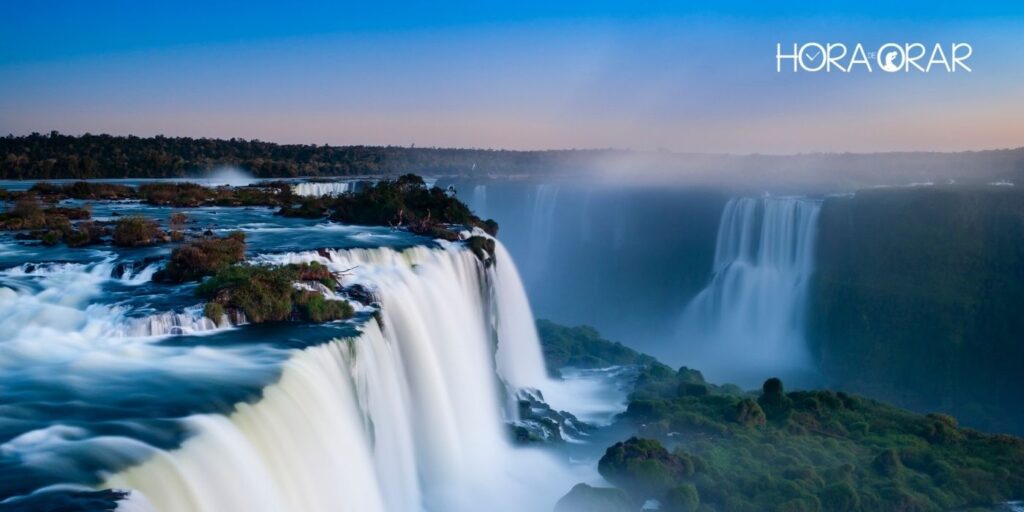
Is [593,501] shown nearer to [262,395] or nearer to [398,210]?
[262,395]

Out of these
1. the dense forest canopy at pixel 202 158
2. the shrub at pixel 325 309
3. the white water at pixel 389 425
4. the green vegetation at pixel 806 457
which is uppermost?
the dense forest canopy at pixel 202 158

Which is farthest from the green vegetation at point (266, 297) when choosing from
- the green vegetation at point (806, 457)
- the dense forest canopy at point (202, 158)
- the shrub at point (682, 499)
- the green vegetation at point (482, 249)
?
the dense forest canopy at point (202, 158)

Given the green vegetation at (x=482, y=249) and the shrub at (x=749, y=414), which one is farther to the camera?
the green vegetation at (x=482, y=249)

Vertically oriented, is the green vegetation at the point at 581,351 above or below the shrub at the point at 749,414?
below

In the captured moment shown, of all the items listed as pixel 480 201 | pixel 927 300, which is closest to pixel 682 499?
pixel 927 300

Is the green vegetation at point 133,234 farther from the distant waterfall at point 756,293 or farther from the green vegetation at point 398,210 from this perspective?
the distant waterfall at point 756,293

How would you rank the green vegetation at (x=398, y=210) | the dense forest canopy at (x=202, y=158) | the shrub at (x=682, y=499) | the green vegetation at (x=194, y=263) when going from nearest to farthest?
1. the shrub at (x=682, y=499)
2. the green vegetation at (x=194, y=263)
3. the green vegetation at (x=398, y=210)
4. the dense forest canopy at (x=202, y=158)

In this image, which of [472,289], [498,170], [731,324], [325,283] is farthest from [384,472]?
[498,170]
